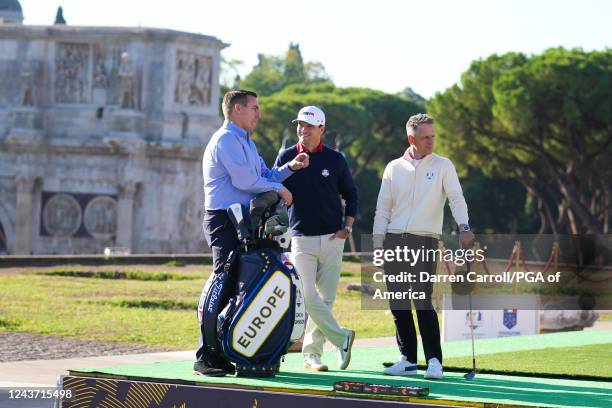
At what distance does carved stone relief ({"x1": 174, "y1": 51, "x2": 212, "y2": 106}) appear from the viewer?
5966cm

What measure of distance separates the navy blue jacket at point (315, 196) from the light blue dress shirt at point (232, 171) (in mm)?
570

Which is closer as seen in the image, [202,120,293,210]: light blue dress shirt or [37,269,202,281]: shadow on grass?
[202,120,293,210]: light blue dress shirt

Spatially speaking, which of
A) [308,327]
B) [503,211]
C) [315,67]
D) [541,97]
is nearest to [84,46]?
[541,97]

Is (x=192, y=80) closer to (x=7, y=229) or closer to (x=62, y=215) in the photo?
(x=62, y=215)

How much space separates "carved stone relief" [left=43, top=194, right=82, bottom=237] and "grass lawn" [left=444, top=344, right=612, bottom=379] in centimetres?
4451

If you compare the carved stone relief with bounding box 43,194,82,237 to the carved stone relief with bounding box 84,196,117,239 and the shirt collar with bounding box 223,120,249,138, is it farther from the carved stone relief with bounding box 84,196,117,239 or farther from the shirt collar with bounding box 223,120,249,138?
the shirt collar with bounding box 223,120,249,138

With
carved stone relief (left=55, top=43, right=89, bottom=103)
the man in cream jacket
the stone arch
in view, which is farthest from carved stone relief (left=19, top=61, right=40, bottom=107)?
the man in cream jacket

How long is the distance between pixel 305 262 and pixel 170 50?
4840 cm

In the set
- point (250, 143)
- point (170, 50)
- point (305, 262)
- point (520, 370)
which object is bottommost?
point (520, 370)

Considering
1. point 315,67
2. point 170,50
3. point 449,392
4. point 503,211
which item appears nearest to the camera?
point 449,392

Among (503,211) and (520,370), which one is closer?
(520,370)

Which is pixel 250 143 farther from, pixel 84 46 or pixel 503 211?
pixel 503 211

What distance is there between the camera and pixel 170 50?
59375 mm

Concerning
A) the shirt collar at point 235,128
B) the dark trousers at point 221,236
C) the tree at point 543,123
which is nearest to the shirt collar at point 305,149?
the shirt collar at point 235,128
